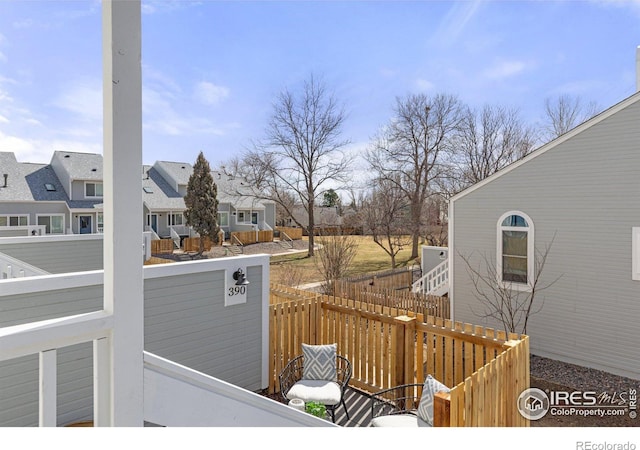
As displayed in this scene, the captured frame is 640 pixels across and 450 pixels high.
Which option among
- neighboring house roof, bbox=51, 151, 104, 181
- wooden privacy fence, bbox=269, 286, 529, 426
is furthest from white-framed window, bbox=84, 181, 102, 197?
wooden privacy fence, bbox=269, 286, 529, 426

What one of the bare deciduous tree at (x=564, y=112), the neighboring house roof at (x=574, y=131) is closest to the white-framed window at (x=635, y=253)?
the neighboring house roof at (x=574, y=131)

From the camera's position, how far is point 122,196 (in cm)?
93

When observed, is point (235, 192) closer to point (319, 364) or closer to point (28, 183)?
point (28, 183)

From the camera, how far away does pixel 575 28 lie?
254cm

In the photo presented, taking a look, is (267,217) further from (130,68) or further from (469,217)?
(130,68)

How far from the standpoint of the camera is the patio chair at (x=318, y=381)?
4844 millimetres

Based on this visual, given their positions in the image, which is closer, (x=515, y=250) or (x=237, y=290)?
(x=237, y=290)

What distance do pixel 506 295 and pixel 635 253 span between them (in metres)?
2.55

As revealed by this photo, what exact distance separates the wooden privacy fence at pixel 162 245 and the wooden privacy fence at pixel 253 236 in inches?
189

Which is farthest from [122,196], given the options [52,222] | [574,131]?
[52,222]

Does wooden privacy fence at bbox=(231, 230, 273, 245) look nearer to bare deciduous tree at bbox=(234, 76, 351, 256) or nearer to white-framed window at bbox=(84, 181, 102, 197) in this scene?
bare deciduous tree at bbox=(234, 76, 351, 256)

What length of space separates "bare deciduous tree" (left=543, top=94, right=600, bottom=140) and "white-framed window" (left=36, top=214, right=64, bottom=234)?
26655 mm

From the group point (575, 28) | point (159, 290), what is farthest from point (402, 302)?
point (575, 28)

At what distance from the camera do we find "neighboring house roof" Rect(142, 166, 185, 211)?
25734 mm
